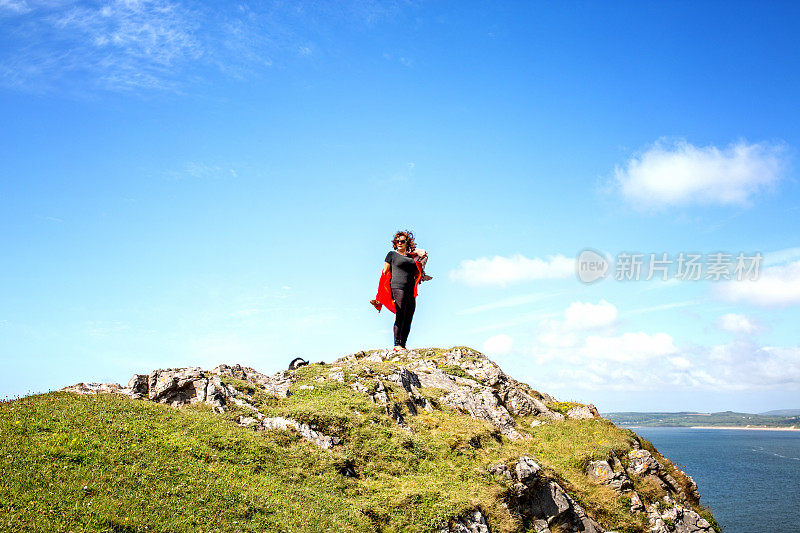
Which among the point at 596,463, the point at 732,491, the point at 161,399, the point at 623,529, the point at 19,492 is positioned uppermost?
the point at 161,399

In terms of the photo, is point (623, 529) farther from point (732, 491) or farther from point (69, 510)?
point (732, 491)

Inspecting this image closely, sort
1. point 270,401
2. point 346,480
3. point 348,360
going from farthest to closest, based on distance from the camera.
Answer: point 348,360
point 270,401
point 346,480

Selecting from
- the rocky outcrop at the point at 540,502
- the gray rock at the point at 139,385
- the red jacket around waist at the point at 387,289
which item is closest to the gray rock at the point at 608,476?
the rocky outcrop at the point at 540,502

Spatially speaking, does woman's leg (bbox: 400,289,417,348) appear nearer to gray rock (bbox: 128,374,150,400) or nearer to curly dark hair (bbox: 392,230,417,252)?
curly dark hair (bbox: 392,230,417,252)

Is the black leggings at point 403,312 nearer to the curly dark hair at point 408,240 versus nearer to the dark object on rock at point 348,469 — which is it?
the curly dark hair at point 408,240

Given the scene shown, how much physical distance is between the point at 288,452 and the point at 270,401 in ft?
11.8

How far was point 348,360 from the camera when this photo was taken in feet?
87.1

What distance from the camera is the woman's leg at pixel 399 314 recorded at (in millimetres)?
25562

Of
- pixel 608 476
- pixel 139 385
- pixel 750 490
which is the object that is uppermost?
pixel 139 385

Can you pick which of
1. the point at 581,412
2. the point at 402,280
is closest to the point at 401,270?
the point at 402,280

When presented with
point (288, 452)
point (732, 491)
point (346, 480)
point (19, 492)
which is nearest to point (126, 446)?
point (19, 492)

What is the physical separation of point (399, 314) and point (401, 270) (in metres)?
2.42

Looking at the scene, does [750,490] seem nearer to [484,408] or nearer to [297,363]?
[484,408]

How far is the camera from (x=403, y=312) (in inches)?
1021
